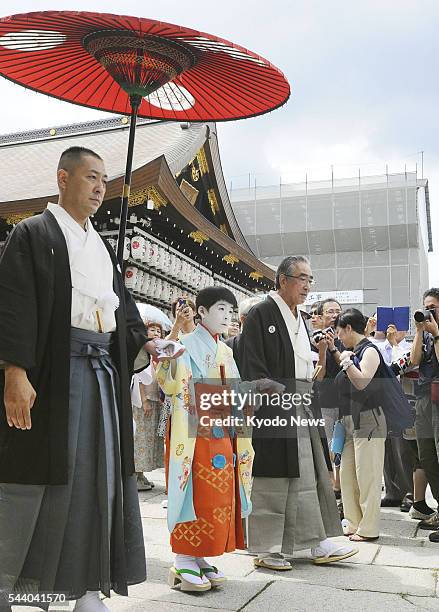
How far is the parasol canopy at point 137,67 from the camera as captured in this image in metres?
2.96

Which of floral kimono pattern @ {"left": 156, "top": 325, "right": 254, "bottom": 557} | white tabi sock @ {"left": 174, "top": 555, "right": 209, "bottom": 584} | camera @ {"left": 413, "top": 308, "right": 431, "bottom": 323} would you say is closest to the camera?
white tabi sock @ {"left": 174, "top": 555, "right": 209, "bottom": 584}

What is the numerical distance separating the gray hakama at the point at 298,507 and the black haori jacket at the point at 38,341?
139cm

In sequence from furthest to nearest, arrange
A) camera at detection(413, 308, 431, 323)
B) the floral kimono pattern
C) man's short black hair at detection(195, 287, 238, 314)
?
1. camera at detection(413, 308, 431, 323)
2. man's short black hair at detection(195, 287, 238, 314)
3. the floral kimono pattern

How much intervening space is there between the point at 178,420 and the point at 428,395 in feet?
7.66

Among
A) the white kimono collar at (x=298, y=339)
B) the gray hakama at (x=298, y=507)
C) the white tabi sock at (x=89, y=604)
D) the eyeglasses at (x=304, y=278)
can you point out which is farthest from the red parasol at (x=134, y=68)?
the gray hakama at (x=298, y=507)

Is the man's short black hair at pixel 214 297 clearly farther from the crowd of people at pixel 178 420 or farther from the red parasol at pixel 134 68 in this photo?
the red parasol at pixel 134 68

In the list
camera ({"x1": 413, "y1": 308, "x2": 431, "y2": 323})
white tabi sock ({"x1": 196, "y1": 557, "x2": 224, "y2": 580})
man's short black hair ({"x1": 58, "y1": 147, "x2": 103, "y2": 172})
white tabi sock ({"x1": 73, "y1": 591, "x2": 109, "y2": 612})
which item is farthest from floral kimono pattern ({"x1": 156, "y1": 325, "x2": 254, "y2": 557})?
camera ({"x1": 413, "y1": 308, "x2": 431, "y2": 323})

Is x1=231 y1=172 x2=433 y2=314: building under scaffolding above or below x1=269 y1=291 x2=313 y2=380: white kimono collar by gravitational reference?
above

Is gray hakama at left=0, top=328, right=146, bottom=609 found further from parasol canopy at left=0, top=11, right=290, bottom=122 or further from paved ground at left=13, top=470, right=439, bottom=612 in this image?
parasol canopy at left=0, top=11, right=290, bottom=122

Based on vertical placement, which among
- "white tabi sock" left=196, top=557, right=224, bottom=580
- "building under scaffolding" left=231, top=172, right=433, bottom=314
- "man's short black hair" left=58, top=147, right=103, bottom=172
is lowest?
"white tabi sock" left=196, top=557, right=224, bottom=580

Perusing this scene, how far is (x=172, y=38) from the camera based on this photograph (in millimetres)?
3025

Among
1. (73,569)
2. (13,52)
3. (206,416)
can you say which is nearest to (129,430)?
Result: (73,569)

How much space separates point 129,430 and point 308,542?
1.60 m

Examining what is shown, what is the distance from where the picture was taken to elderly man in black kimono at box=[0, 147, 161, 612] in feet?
7.53
